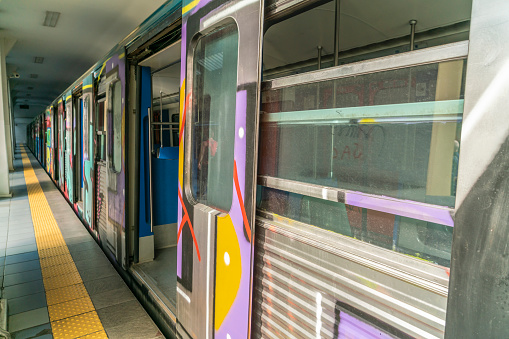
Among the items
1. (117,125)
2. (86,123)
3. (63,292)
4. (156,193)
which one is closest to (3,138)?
(86,123)

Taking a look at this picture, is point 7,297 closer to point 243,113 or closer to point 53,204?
point 243,113

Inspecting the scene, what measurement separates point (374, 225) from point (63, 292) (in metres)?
3.55

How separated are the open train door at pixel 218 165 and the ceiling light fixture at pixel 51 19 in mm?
6393

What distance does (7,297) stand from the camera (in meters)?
3.34

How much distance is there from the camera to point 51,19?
23.5ft

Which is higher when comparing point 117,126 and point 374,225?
point 117,126

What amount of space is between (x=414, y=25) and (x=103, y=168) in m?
4.35

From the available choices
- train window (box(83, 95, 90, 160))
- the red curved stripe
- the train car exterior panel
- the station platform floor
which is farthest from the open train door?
train window (box(83, 95, 90, 160))

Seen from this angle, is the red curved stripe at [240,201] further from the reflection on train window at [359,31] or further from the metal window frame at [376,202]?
the reflection on train window at [359,31]

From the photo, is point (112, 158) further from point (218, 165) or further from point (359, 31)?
point (359, 31)

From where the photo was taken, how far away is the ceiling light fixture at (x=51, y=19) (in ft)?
22.3

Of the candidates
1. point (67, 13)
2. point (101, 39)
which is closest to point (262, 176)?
point (67, 13)

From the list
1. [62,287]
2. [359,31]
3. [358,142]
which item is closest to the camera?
[358,142]

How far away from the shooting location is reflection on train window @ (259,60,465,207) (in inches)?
35.4
